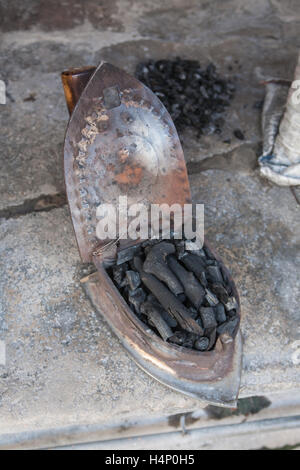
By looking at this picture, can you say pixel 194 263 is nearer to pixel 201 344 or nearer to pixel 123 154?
pixel 201 344

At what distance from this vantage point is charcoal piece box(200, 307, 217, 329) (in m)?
1.89

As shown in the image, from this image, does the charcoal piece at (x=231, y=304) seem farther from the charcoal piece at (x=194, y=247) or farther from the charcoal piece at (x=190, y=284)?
the charcoal piece at (x=194, y=247)

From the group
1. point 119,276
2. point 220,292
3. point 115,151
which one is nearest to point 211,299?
point 220,292

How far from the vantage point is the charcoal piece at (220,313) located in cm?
194

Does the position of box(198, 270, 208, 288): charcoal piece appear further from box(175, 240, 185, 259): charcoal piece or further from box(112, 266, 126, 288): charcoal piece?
box(112, 266, 126, 288): charcoal piece

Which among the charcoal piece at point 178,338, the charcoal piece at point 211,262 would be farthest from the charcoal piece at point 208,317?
the charcoal piece at point 211,262

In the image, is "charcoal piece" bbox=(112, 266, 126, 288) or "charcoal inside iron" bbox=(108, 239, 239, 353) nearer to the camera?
"charcoal inside iron" bbox=(108, 239, 239, 353)

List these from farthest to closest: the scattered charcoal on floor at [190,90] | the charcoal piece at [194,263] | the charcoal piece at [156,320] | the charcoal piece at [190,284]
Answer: the scattered charcoal on floor at [190,90] < the charcoal piece at [194,263] < the charcoal piece at [190,284] < the charcoal piece at [156,320]

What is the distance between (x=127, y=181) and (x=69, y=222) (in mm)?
521

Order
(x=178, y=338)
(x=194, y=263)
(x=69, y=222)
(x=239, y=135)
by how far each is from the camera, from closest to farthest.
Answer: (x=178, y=338) < (x=194, y=263) < (x=69, y=222) < (x=239, y=135)

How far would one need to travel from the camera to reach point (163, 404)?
206 cm

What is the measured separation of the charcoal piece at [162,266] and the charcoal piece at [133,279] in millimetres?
49

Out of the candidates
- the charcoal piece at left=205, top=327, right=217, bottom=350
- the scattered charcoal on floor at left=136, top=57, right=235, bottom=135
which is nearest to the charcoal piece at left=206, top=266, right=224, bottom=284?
the charcoal piece at left=205, top=327, right=217, bottom=350

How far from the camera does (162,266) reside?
2020 millimetres
